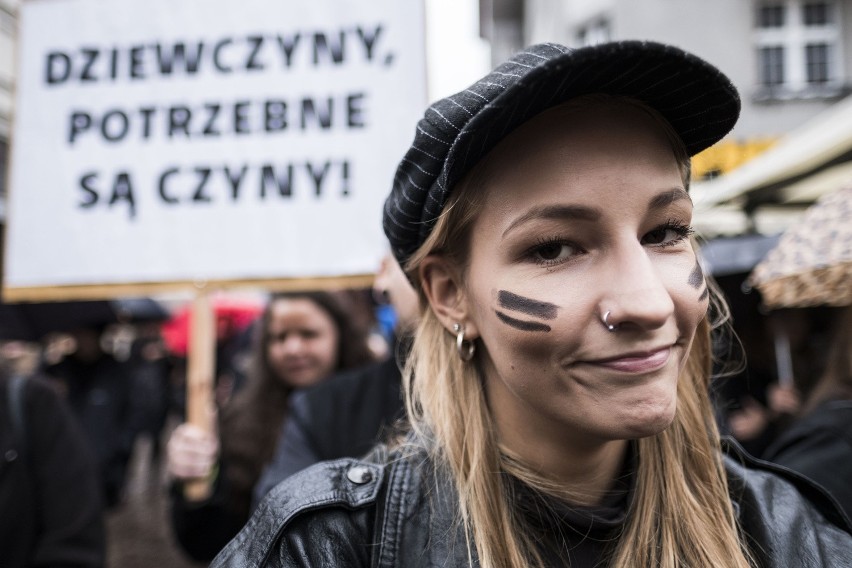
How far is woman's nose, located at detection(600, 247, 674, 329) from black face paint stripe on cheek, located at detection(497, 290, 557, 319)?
3.2 inches

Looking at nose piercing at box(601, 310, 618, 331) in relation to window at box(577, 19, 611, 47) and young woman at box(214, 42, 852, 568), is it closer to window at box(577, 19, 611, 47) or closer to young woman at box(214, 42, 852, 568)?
young woman at box(214, 42, 852, 568)

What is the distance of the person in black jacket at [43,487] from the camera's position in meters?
2.11

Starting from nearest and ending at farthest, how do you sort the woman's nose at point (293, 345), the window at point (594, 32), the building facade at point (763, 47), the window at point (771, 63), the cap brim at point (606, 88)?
the cap brim at point (606, 88) → the woman's nose at point (293, 345) → the building facade at point (763, 47) → the window at point (771, 63) → the window at point (594, 32)

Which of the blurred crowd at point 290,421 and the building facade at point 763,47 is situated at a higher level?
the building facade at point 763,47

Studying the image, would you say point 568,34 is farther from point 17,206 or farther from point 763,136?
point 17,206

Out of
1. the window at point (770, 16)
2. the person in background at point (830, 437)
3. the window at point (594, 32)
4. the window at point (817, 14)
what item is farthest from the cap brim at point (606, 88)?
the window at point (817, 14)

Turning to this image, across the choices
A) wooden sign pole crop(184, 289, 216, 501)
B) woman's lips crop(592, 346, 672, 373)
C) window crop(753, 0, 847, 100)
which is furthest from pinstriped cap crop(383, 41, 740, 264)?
window crop(753, 0, 847, 100)

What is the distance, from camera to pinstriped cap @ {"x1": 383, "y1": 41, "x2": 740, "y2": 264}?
1.06 meters

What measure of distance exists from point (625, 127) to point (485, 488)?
2.13 feet

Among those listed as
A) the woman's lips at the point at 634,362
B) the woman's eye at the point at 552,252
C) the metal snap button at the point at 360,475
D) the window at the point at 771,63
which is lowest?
the metal snap button at the point at 360,475

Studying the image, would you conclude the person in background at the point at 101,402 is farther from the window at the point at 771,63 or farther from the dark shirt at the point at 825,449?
the window at the point at 771,63

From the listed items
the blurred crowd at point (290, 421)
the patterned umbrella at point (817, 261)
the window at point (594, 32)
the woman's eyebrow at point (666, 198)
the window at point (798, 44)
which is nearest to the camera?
the woman's eyebrow at point (666, 198)

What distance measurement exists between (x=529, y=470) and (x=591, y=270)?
39 cm

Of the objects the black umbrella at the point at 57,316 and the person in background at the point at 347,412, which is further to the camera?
the black umbrella at the point at 57,316
